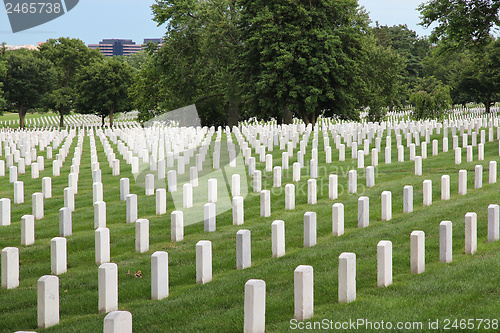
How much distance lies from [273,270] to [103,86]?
5537 cm

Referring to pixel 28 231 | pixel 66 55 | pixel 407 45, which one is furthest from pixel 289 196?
pixel 407 45

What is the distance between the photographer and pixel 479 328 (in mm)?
4723

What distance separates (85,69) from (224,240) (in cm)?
5449

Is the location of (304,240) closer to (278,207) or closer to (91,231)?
(278,207)

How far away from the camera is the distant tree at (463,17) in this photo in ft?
72.1

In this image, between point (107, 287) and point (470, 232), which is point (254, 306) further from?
point (470, 232)

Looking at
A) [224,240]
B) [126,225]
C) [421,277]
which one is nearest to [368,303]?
[421,277]

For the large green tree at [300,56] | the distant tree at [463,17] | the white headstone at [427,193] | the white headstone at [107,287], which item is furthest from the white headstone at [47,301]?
the large green tree at [300,56]

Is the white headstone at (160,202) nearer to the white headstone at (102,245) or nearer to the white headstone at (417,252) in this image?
the white headstone at (102,245)

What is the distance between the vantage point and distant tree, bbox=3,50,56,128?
2306 inches

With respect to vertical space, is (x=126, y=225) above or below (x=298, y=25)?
below

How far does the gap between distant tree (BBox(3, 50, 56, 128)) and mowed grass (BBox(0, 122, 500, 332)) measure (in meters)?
50.4

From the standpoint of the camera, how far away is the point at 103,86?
5928 cm

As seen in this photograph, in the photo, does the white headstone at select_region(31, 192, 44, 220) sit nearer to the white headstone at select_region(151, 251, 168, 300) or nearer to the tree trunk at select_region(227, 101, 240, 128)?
the white headstone at select_region(151, 251, 168, 300)
